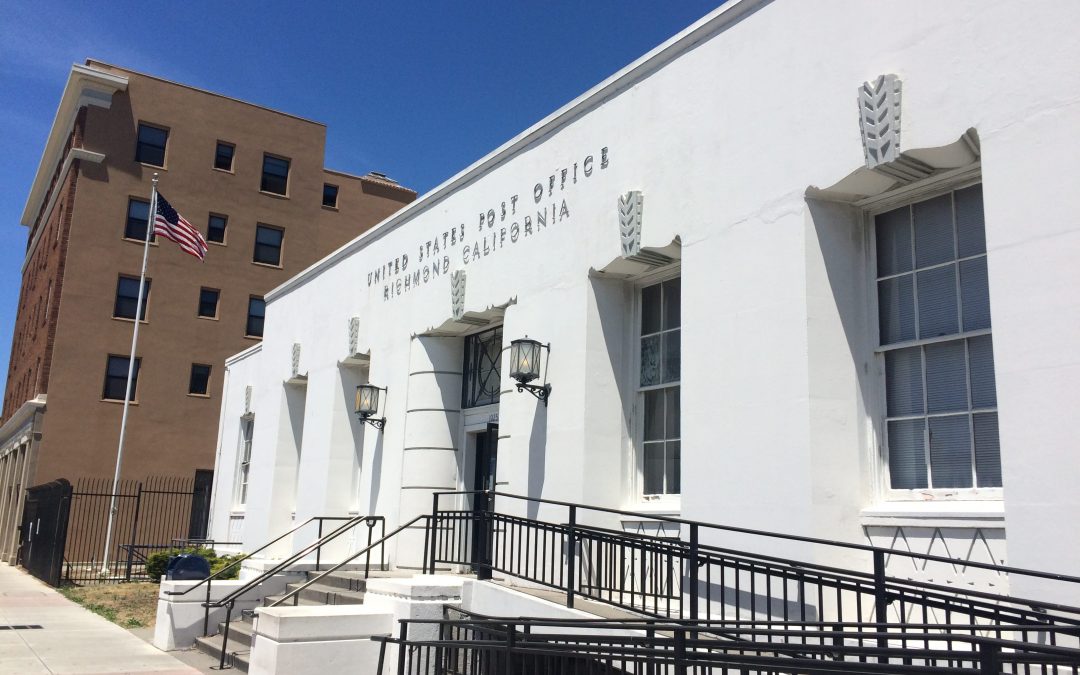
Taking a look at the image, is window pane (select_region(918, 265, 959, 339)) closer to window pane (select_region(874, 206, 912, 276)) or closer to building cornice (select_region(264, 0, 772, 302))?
window pane (select_region(874, 206, 912, 276))

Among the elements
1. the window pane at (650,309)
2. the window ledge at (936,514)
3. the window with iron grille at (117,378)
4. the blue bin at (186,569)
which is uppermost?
the window with iron grille at (117,378)

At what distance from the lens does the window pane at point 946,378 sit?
709cm

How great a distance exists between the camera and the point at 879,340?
7801mm

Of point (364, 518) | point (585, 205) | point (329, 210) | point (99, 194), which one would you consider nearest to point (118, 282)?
point (99, 194)

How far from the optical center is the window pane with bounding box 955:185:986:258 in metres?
7.10

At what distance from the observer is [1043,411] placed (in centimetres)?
607

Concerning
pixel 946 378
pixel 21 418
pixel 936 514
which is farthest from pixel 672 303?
pixel 21 418

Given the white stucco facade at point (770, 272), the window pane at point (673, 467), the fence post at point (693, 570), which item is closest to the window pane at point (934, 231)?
the white stucco facade at point (770, 272)

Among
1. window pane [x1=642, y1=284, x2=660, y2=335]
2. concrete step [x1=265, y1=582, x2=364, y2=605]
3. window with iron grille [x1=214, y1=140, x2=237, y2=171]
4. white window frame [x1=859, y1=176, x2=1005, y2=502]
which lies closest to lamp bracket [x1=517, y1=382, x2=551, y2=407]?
window pane [x1=642, y1=284, x2=660, y2=335]

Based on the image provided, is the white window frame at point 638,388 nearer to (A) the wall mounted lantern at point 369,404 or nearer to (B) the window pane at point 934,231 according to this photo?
(B) the window pane at point 934,231

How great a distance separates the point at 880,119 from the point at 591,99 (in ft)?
14.1

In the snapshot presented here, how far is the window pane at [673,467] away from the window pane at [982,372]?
10.8ft

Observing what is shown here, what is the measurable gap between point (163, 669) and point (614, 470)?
5.53 m

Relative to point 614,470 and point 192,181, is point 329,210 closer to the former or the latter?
point 192,181
